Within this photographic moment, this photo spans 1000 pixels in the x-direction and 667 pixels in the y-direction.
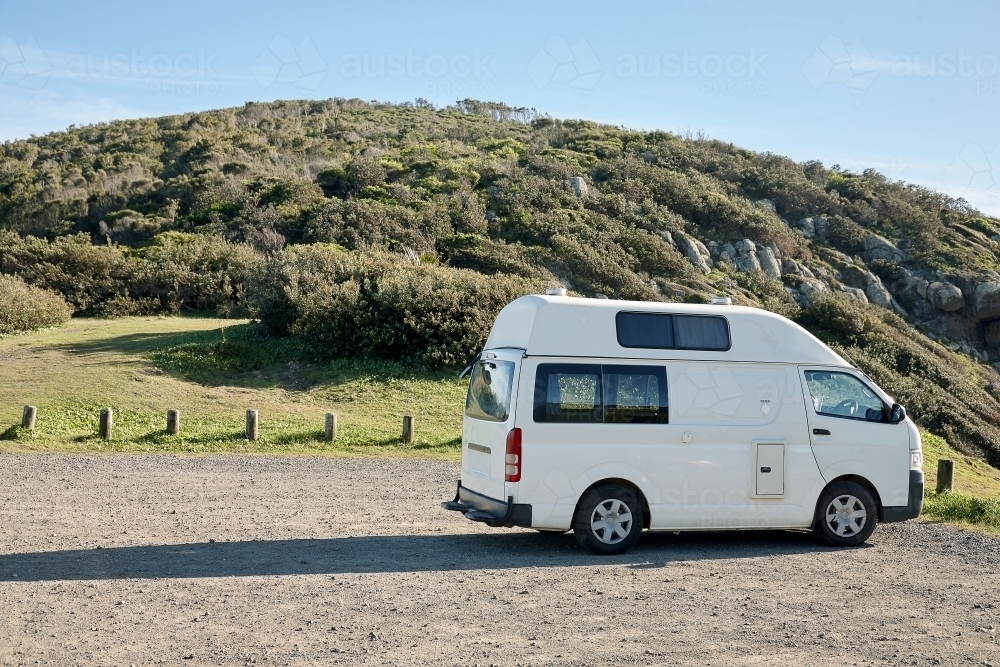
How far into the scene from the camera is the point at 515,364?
10031mm

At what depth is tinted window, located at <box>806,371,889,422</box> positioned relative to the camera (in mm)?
10805

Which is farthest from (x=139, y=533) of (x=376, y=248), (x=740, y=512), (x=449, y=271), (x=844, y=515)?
(x=376, y=248)

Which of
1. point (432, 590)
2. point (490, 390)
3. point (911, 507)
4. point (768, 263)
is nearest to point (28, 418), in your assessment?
point (490, 390)

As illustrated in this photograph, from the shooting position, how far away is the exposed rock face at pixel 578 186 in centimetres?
4684

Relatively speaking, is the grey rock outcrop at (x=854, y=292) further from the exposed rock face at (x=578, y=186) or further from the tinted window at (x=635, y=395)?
the tinted window at (x=635, y=395)

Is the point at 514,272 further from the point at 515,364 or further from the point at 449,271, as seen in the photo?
the point at 515,364

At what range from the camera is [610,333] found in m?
10.3

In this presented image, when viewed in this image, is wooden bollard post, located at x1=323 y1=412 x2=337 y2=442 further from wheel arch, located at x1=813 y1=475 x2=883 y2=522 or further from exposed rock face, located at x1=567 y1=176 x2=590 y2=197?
exposed rock face, located at x1=567 y1=176 x2=590 y2=197

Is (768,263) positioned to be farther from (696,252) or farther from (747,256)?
(696,252)

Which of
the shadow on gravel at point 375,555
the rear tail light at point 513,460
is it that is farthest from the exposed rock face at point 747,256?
the rear tail light at point 513,460

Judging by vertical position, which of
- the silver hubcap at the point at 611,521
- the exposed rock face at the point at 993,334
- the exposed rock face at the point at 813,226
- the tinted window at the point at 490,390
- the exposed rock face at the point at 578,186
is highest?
the exposed rock face at the point at 578,186

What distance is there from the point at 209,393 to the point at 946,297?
33180 millimetres

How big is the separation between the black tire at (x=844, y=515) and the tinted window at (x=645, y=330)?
7.99 feet

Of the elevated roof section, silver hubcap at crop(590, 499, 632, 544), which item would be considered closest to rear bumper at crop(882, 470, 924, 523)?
the elevated roof section
